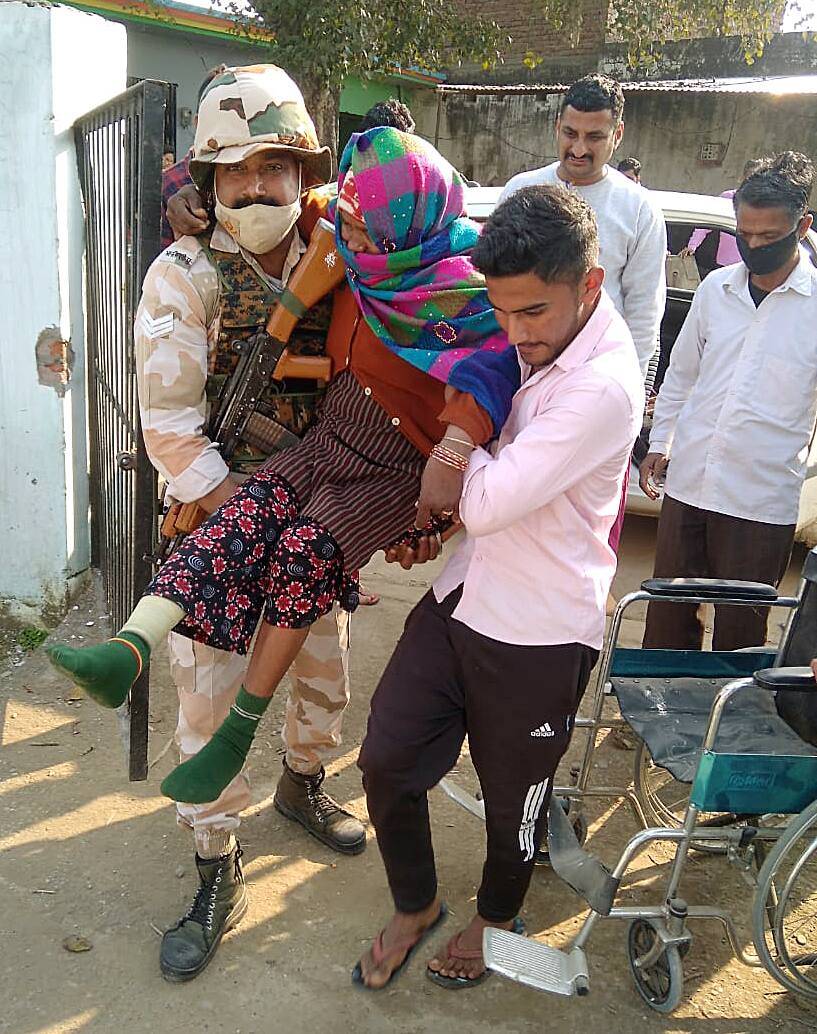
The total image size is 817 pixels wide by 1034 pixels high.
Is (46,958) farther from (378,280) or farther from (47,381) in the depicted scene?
(47,381)

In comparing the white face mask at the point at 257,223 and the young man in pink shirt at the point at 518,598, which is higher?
the white face mask at the point at 257,223

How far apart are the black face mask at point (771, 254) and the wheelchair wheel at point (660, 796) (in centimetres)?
152

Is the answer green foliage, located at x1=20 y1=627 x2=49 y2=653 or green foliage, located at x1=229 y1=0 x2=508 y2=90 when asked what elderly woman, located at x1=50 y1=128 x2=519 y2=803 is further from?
green foliage, located at x1=229 y1=0 x2=508 y2=90

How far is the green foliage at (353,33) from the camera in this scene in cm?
813

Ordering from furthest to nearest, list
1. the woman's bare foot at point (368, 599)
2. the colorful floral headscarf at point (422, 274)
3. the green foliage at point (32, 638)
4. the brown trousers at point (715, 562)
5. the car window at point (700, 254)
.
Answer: the car window at point (700, 254)
the woman's bare foot at point (368, 599)
the green foliage at point (32, 638)
the brown trousers at point (715, 562)
the colorful floral headscarf at point (422, 274)

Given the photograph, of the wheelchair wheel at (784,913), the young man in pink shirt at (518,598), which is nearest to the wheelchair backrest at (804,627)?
the wheelchair wheel at (784,913)

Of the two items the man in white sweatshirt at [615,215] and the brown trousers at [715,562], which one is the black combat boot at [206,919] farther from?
the man in white sweatshirt at [615,215]

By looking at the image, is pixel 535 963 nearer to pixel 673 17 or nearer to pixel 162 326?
pixel 162 326

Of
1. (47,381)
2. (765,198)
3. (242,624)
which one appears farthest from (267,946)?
(765,198)

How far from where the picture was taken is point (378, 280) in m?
2.05

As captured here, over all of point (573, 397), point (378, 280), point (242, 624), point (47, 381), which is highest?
point (378, 280)

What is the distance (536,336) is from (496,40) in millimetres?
9811

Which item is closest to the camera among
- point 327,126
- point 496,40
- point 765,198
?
point 765,198

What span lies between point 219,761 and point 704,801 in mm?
1097
